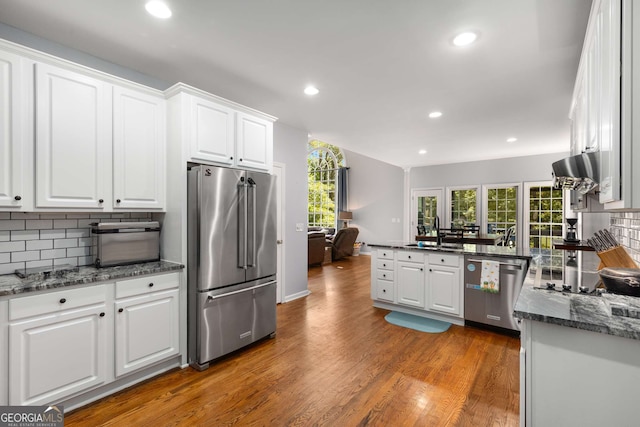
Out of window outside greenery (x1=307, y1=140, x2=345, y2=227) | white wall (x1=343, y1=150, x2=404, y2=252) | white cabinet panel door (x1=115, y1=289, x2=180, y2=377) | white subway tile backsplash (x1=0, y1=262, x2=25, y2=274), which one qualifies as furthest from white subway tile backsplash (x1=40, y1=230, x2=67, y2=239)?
window outside greenery (x1=307, y1=140, x2=345, y2=227)

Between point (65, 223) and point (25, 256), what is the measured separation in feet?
1.08

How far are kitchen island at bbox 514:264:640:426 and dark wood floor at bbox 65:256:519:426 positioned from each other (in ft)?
2.55

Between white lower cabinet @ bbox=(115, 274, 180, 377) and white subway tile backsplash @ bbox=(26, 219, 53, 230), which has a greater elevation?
white subway tile backsplash @ bbox=(26, 219, 53, 230)

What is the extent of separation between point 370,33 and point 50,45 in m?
2.41

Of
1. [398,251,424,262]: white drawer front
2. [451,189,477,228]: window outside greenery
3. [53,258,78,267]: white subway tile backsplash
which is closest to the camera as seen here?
[53,258,78,267]: white subway tile backsplash

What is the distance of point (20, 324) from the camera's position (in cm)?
181

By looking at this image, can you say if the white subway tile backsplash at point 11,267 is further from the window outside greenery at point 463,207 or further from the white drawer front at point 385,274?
the window outside greenery at point 463,207

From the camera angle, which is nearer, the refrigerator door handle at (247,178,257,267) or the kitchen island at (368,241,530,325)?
the refrigerator door handle at (247,178,257,267)

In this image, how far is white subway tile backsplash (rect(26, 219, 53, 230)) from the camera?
2281mm

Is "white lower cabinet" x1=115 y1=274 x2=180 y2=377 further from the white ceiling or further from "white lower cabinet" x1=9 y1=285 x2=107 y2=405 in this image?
the white ceiling

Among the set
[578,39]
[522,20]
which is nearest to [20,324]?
[522,20]

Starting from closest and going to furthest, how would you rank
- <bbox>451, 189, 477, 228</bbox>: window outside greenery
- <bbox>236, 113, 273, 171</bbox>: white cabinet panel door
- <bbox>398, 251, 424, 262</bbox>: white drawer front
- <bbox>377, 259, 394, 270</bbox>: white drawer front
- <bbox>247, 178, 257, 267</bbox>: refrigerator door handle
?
<bbox>247, 178, 257, 267</bbox>: refrigerator door handle
<bbox>236, 113, 273, 171</bbox>: white cabinet panel door
<bbox>398, 251, 424, 262</bbox>: white drawer front
<bbox>377, 259, 394, 270</bbox>: white drawer front
<bbox>451, 189, 477, 228</bbox>: window outside greenery

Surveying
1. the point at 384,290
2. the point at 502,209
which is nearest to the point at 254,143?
the point at 384,290

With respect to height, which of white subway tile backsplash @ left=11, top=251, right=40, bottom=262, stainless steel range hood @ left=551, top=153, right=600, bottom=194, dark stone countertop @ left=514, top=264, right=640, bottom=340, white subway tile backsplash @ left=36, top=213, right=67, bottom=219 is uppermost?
stainless steel range hood @ left=551, top=153, right=600, bottom=194
